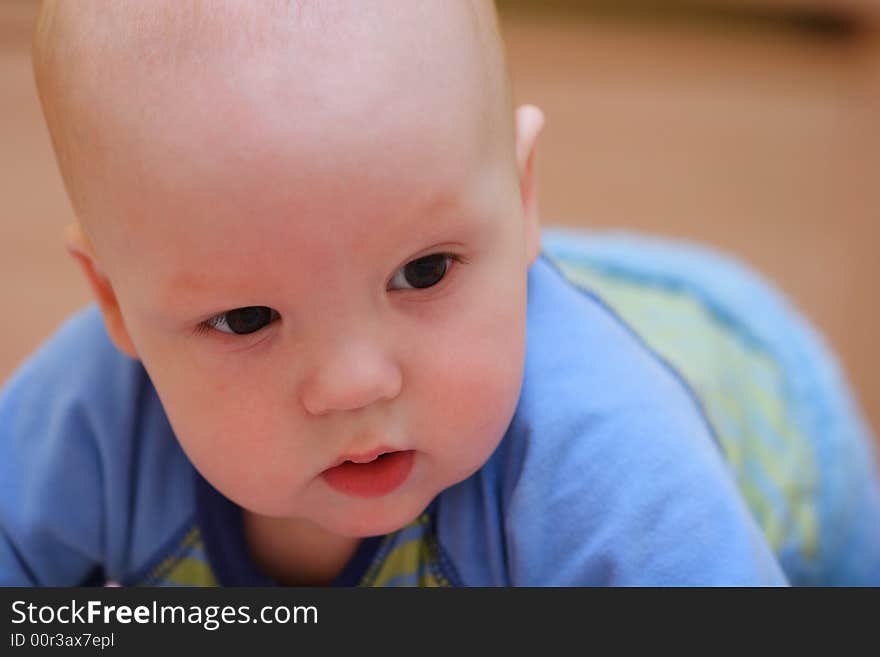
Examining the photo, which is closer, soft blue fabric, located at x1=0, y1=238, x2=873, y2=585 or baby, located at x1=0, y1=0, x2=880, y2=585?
baby, located at x1=0, y1=0, x2=880, y2=585

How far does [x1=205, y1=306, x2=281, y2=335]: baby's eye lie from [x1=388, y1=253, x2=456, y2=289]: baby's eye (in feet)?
0.19

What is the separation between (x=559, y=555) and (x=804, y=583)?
35 cm

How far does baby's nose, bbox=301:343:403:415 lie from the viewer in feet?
1.83

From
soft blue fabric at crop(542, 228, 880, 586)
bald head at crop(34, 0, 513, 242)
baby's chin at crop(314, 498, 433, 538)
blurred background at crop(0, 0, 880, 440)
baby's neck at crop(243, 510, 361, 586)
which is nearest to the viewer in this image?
bald head at crop(34, 0, 513, 242)

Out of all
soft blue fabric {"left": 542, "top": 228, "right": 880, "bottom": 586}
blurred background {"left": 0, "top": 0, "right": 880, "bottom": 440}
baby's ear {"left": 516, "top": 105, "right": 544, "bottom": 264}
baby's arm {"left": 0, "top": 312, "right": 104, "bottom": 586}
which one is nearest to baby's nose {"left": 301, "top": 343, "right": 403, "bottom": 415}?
baby's ear {"left": 516, "top": 105, "right": 544, "bottom": 264}

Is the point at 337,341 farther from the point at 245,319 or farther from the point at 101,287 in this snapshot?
the point at 101,287

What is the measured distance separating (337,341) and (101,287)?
6.6 inches

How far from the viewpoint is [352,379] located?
558 millimetres

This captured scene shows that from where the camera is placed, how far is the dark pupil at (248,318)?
0.58 m

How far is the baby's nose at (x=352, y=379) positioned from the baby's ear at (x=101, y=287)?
14 cm

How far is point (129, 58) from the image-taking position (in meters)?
0.55

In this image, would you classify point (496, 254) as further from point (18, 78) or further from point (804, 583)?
point (18, 78)

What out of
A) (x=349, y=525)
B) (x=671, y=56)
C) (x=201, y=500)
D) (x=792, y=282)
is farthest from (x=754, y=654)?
(x=671, y=56)

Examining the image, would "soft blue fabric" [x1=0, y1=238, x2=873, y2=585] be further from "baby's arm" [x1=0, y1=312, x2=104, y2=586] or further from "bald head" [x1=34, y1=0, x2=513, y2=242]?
"bald head" [x1=34, y1=0, x2=513, y2=242]
